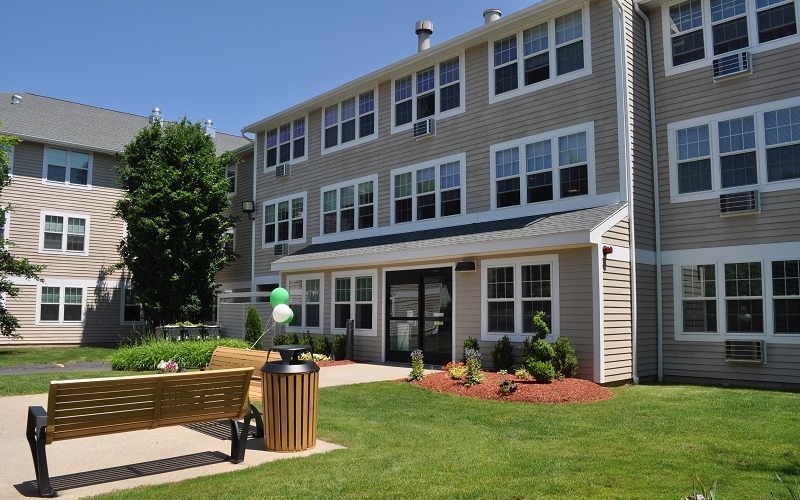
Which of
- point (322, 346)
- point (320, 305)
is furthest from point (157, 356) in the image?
point (320, 305)

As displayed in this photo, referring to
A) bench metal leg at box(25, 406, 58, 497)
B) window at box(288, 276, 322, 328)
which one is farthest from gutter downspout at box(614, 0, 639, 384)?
bench metal leg at box(25, 406, 58, 497)

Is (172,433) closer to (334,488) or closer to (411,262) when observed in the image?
(334,488)

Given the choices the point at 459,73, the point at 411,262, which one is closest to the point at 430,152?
the point at 459,73

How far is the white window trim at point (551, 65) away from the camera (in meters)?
13.6

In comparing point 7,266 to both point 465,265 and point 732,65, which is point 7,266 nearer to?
point 465,265

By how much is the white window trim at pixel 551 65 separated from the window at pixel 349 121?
4.48 metres

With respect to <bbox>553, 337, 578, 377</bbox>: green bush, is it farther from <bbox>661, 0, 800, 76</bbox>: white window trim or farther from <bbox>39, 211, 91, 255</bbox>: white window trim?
<bbox>39, 211, 91, 255</bbox>: white window trim

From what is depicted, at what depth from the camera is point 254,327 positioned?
62.4ft

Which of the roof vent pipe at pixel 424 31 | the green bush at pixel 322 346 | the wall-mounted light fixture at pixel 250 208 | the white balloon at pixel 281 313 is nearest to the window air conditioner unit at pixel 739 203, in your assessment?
the white balloon at pixel 281 313

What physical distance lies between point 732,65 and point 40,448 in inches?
514

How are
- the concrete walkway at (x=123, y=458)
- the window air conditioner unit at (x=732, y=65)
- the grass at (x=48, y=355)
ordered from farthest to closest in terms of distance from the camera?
the grass at (x=48, y=355)
the window air conditioner unit at (x=732, y=65)
the concrete walkway at (x=123, y=458)

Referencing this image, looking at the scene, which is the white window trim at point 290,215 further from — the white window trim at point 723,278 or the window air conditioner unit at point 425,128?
the white window trim at point 723,278

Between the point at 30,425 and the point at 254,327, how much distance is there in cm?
1372

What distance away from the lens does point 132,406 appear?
5684 millimetres
